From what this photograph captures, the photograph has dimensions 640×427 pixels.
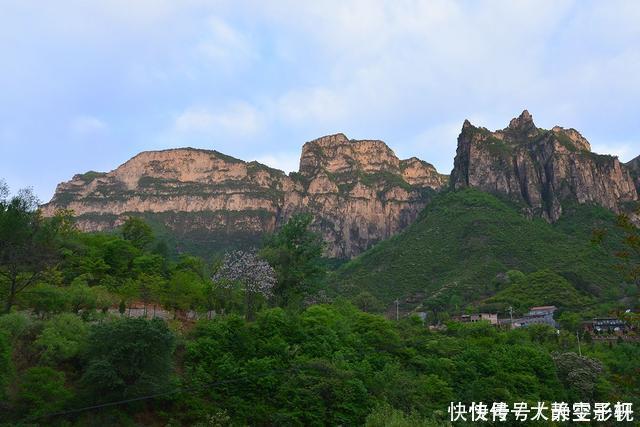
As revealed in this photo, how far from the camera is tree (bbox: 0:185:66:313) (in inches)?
1120

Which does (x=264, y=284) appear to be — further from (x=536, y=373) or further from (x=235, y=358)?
(x=536, y=373)

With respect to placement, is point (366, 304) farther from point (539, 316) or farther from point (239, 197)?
point (239, 197)

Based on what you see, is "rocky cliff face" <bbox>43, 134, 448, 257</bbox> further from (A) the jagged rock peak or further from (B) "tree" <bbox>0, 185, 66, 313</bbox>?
(B) "tree" <bbox>0, 185, 66, 313</bbox>

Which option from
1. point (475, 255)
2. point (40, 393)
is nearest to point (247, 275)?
point (40, 393)

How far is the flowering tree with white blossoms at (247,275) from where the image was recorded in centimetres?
3672

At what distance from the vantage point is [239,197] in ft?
612

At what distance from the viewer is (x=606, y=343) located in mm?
59125

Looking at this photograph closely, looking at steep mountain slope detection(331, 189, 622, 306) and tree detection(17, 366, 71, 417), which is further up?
steep mountain slope detection(331, 189, 622, 306)

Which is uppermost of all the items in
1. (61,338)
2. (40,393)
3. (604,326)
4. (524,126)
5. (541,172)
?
(524,126)

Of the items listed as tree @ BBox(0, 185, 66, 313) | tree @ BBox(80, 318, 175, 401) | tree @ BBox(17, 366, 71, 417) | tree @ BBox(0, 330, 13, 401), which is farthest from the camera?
tree @ BBox(0, 185, 66, 313)

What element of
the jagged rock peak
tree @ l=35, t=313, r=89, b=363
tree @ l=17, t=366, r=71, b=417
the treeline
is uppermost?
the jagged rock peak

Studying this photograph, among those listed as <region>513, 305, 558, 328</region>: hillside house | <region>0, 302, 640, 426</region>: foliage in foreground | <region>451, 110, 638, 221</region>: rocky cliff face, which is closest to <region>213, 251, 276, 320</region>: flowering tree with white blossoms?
<region>0, 302, 640, 426</region>: foliage in foreground

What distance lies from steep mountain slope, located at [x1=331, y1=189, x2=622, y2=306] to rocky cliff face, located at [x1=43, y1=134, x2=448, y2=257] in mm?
54323

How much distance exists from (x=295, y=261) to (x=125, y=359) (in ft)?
75.4
